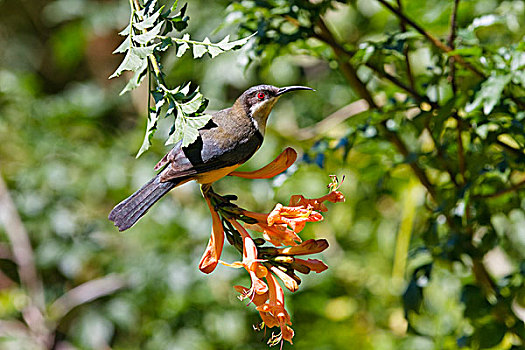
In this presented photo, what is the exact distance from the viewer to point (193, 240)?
7.27 feet

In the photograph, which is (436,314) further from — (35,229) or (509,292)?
(35,229)

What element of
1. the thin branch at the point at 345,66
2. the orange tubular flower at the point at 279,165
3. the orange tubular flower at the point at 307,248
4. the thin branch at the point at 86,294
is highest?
the orange tubular flower at the point at 279,165

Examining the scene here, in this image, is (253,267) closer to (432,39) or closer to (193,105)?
(193,105)

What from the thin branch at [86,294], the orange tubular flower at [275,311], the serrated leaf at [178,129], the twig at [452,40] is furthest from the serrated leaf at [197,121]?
the thin branch at [86,294]

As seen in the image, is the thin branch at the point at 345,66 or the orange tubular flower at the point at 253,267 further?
the thin branch at the point at 345,66

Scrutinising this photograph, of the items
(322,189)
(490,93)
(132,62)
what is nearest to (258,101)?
(132,62)

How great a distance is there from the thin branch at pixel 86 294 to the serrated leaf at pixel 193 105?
5.92ft

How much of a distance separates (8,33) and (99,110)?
2126mm

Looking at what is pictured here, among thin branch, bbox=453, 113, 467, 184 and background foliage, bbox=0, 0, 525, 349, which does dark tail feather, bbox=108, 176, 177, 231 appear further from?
thin branch, bbox=453, 113, 467, 184

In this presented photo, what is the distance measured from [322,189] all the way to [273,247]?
1557 mm

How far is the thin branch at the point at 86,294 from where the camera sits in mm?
2391

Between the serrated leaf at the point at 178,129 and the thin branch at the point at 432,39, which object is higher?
the serrated leaf at the point at 178,129

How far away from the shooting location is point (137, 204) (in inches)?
31.8

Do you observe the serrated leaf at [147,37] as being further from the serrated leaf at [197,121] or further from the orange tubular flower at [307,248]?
the orange tubular flower at [307,248]
